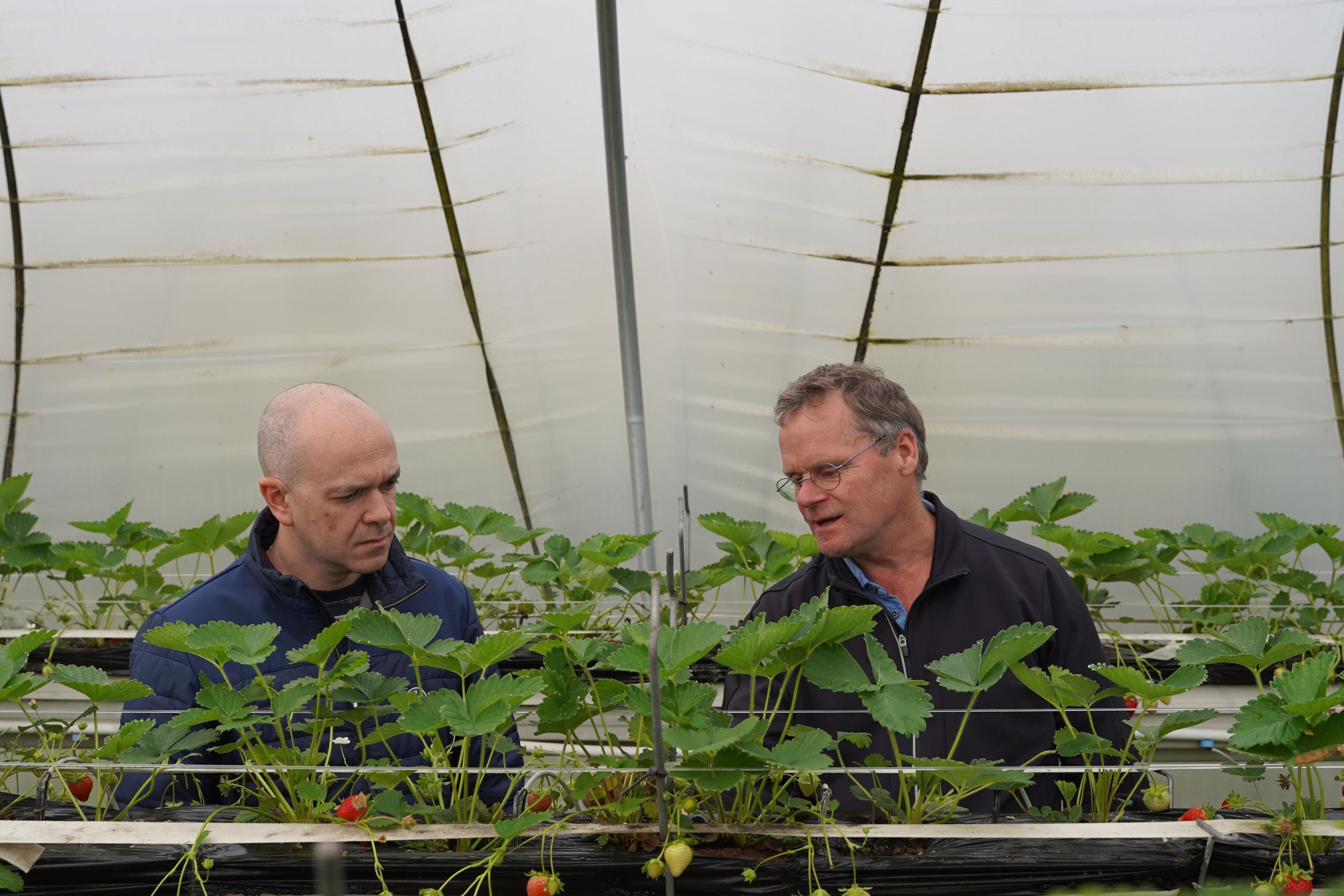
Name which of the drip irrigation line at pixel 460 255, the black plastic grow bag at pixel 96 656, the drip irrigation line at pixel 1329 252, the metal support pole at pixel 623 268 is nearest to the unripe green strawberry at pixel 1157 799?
the black plastic grow bag at pixel 96 656

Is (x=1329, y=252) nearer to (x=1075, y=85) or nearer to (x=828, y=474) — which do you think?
(x=1075, y=85)

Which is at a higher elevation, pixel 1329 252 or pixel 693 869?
pixel 1329 252

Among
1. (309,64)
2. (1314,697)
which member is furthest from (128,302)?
(1314,697)

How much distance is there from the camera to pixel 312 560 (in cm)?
227

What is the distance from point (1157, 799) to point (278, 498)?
5.41 ft

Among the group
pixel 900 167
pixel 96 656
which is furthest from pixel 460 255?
pixel 96 656

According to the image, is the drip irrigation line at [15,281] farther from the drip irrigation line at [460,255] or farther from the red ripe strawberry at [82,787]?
the red ripe strawberry at [82,787]

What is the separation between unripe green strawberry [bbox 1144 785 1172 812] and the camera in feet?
5.05

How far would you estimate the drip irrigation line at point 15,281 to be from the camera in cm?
500

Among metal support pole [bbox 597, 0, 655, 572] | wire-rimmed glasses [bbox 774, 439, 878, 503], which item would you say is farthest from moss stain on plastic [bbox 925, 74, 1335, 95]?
wire-rimmed glasses [bbox 774, 439, 878, 503]

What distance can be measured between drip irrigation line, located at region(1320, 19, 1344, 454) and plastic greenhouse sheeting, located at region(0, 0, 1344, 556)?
0.06ft

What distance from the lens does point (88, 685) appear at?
150 cm

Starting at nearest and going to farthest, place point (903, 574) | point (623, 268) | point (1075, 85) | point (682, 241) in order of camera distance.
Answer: point (903, 574)
point (1075, 85)
point (623, 268)
point (682, 241)

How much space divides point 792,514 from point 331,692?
4247 millimetres
